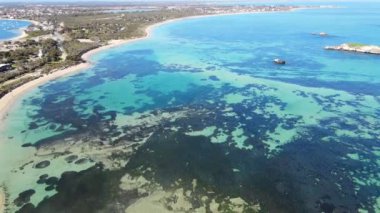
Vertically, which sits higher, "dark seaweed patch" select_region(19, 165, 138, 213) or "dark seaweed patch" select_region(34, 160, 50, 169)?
"dark seaweed patch" select_region(34, 160, 50, 169)

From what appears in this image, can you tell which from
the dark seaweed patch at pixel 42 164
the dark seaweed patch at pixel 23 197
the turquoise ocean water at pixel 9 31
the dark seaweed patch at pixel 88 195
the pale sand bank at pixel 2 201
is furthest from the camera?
the turquoise ocean water at pixel 9 31

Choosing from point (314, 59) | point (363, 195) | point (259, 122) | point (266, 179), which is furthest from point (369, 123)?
point (314, 59)

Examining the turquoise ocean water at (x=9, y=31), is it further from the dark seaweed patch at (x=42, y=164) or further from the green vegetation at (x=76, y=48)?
the dark seaweed patch at (x=42, y=164)

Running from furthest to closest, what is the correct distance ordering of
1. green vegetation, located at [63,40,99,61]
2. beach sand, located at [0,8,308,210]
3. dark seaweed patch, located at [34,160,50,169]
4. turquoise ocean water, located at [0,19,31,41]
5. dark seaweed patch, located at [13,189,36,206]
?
turquoise ocean water, located at [0,19,31,41]
green vegetation, located at [63,40,99,61]
beach sand, located at [0,8,308,210]
dark seaweed patch, located at [34,160,50,169]
dark seaweed patch, located at [13,189,36,206]

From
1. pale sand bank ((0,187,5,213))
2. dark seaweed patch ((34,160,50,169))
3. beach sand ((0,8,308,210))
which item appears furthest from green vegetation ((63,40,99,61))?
pale sand bank ((0,187,5,213))

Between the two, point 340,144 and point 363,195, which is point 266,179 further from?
point 340,144

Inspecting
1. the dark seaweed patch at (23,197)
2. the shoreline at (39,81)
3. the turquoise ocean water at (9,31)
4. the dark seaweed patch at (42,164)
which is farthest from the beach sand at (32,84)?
the turquoise ocean water at (9,31)

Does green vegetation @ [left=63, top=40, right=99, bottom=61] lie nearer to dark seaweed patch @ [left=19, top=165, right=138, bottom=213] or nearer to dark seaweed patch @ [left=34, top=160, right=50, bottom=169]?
dark seaweed patch @ [left=34, top=160, right=50, bottom=169]

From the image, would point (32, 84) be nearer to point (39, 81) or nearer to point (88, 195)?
point (39, 81)

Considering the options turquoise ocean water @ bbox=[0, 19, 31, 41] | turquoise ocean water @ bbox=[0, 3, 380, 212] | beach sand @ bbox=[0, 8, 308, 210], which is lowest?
turquoise ocean water @ bbox=[0, 3, 380, 212]
